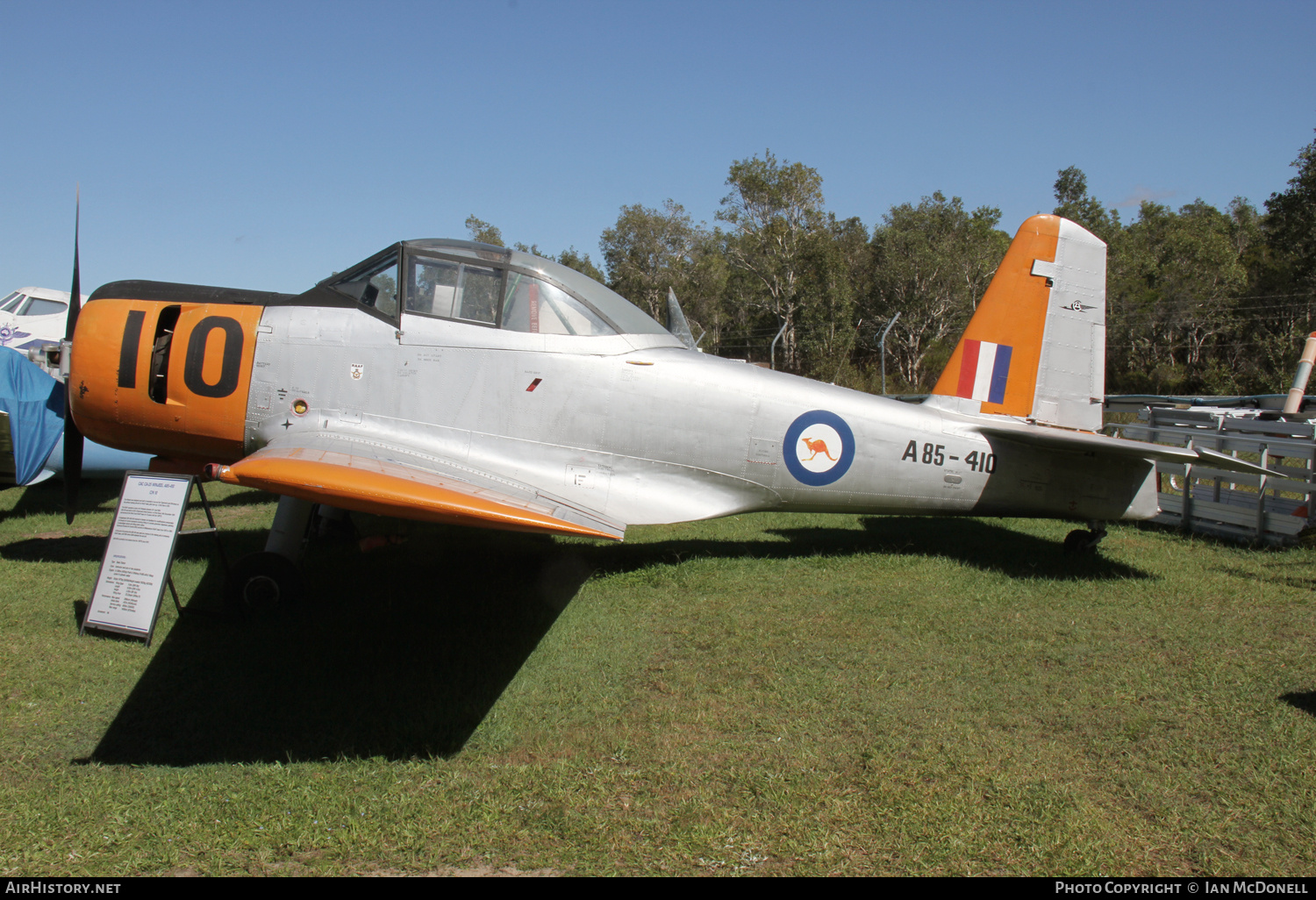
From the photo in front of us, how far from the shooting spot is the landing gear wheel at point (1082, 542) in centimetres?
658

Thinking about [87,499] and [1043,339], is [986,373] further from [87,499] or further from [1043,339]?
[87,499]

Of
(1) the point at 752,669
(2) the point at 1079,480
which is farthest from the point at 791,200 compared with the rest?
(1) the point at 752,669

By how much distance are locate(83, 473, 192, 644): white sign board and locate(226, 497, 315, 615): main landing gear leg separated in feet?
1.93

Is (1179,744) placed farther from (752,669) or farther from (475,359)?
(475,359)

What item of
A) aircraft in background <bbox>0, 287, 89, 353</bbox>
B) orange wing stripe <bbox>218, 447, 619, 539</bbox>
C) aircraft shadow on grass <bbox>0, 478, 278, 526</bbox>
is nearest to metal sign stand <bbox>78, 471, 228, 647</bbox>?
orange wing stripe <bbox>218, 447, 619, 539</bbox>

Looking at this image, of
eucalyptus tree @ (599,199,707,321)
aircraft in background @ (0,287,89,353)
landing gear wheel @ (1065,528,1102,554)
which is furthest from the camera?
eucalyptus tree @ (599,199,707,321)

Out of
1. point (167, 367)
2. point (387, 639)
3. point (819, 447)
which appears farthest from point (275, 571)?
point (819, 447)

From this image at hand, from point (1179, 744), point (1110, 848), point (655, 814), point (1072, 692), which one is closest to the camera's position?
point (1110, 848)

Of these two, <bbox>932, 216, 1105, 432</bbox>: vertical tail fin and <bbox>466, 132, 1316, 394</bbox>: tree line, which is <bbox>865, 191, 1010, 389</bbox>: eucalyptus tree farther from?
<bbox>932, 216, 1105, 432</bbox>: vertical tail fin

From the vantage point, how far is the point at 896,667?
172 inches

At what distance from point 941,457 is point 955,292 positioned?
42.8 metres

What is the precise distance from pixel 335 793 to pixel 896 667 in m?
3.07

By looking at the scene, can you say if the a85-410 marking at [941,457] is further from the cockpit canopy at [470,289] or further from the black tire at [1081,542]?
the cockpit canopy at [470,289]

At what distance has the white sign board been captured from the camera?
15.0 ft
